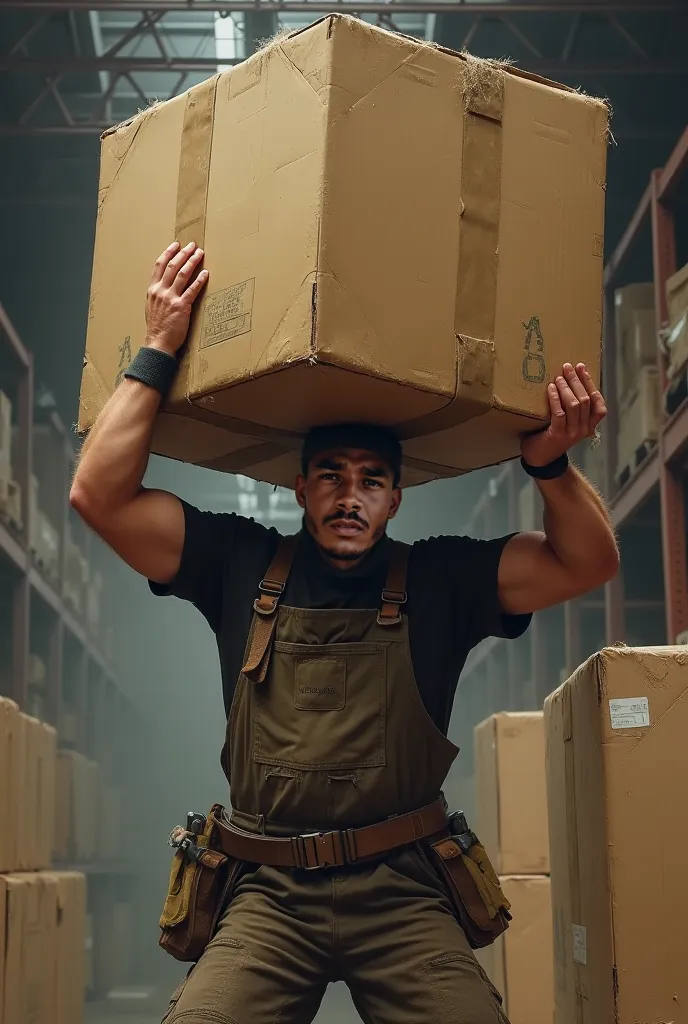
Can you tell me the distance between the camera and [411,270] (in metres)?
2.58

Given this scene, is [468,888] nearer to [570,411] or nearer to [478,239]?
[570,411]

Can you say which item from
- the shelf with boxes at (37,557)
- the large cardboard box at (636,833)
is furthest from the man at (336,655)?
the shelf with boxes at (37,557)

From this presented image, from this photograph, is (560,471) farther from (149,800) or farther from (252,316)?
(149,800)

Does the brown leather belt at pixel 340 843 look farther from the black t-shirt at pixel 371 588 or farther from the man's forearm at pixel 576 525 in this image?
the man's forearm at pixel 576 525

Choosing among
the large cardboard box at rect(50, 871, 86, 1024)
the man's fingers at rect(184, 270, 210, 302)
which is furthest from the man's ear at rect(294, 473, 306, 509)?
the large cardboard box at rect(50, 871, 86, 1024)

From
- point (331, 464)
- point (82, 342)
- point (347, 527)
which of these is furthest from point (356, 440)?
point (82, 342)

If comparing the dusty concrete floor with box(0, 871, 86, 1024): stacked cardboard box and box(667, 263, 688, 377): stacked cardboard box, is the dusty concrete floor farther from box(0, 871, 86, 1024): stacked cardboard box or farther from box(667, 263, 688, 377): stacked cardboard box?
box(667, 263, 688, 377): stacked cardboard box

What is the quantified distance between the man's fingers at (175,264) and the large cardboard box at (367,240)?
3cm

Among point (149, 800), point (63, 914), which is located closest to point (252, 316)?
point (63, 914)

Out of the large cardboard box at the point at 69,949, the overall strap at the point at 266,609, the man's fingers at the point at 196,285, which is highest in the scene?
the man's fingers at the point at 196,285

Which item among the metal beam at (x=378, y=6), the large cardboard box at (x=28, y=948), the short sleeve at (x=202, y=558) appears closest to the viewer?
the short sleeve at (x=202, y=558)

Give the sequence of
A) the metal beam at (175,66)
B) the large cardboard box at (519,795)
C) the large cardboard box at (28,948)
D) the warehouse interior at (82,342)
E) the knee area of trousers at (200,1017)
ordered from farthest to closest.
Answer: the metal beam at (175,66)
the warehouse interior at (82,342)
the large cardboard box at (519,795)
the large cardboard box at (28,948)
the knee area of trousers at (200,1017)

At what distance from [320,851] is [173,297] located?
1.18 meters

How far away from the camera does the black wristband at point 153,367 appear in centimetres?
274
